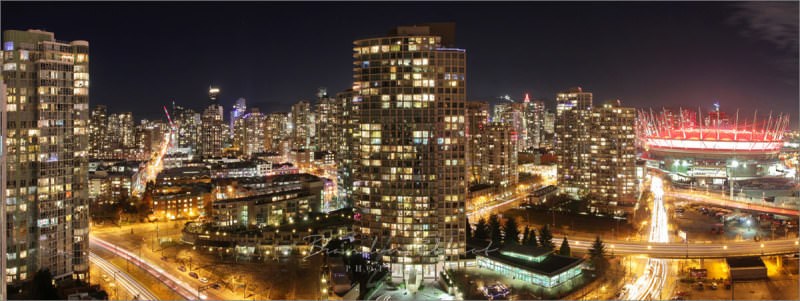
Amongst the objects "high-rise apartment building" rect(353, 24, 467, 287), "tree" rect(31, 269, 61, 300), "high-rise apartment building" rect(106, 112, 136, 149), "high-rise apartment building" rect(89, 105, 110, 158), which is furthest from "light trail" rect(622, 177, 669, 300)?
"high-rise apartment building" rect(106, 112, 136, 149)

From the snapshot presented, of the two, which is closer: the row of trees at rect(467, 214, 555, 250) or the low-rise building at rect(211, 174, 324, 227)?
the row of trees at rect(467, 214, 555, 250)

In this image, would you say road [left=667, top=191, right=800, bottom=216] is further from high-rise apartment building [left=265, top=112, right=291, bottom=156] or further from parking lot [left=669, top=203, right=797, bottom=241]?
high-rise apartment building [left=265, top=112, right=291, bottom=156]

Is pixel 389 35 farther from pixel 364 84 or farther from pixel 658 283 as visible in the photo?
pixel 658 283

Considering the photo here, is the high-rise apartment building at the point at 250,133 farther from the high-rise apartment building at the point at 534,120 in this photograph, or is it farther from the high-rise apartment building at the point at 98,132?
the high-rise apartment building at the point at 534,120

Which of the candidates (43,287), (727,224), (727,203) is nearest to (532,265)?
(43,287)

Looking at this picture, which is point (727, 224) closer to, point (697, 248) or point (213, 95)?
point (697, 248)

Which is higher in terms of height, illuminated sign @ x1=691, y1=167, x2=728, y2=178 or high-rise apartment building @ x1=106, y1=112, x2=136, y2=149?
high-rise apartment building @ x1=106, y1=112, x2=136, y2=149
